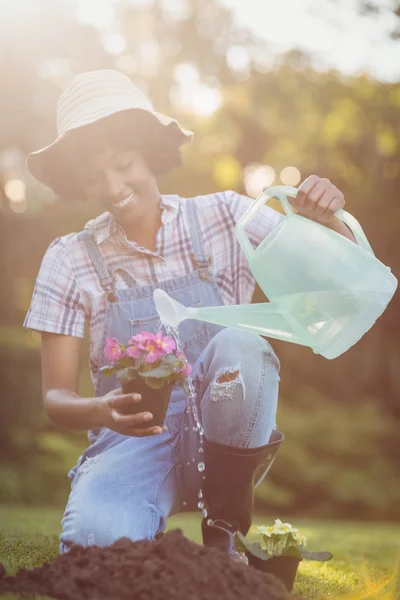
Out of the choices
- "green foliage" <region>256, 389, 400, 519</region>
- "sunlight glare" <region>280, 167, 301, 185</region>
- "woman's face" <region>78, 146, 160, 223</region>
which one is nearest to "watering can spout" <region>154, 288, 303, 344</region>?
"woman's face" <region>78, 146, 160, 223</region>

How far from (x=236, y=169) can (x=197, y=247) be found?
200cm

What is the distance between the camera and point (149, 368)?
5.44 ft

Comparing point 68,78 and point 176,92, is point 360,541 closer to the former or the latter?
point 176,92

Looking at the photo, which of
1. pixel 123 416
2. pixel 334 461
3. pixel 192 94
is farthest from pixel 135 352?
pixel 334 461

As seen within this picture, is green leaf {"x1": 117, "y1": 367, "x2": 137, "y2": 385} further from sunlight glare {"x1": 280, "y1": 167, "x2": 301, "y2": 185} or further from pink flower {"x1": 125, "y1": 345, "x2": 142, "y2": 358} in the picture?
sunlight glare {"x1": 280, "y1": 167, "x2": 301, "y2": 185}

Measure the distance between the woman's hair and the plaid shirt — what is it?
5.9 inches

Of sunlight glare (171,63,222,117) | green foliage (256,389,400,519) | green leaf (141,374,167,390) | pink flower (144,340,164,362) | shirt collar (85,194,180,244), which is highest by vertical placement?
sunlight glare (171,63,222,117)

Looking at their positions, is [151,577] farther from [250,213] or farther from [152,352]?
[250,213]

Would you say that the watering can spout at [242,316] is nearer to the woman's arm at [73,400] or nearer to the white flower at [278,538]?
the woman's arm at [73,400]

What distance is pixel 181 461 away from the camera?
1.97 metres

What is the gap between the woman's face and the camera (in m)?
2.04

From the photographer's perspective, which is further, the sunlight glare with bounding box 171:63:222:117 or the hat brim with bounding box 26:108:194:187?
the sunlight glare with bounding box 171:63:222:117

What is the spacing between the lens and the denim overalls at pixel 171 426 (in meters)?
1.79

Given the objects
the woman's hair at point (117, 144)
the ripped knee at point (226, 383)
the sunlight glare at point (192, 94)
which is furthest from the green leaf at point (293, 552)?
the sunlight glare at point (192, 94)
